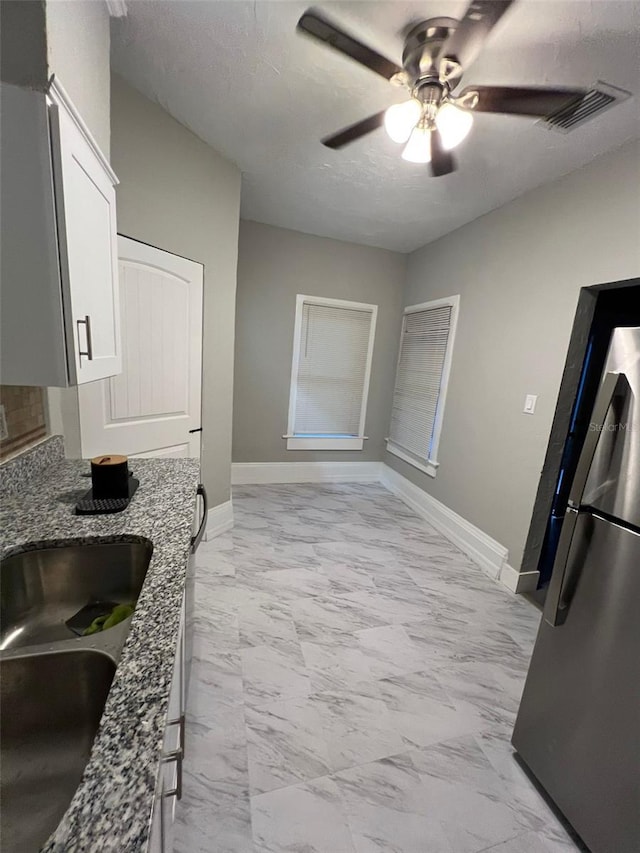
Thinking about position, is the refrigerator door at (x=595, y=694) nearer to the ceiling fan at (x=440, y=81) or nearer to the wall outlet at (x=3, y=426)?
the ceiling fan at (x=440, y=81)

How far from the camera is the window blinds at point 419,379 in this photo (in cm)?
337

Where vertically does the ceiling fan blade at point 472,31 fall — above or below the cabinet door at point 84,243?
above

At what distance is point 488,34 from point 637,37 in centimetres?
56

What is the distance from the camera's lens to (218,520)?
2795 millimetres

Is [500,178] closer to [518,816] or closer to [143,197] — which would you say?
[143,197]

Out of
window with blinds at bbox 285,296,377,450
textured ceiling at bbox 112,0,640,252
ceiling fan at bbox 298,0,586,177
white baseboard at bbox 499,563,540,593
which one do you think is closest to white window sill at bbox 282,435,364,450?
window with blinds at bbox 285,296,377,450

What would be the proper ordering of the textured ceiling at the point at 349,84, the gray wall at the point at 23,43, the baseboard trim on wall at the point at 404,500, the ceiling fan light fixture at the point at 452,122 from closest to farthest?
the gray wall at the point at 23,43
the textured ceiling at the point at 349,84
the ceiling fan light fixture at the point at 452,122
the baseboard trim on wall at the point at 404,500

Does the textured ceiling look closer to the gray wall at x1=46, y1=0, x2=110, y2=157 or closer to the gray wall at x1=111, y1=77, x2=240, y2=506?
the gray wall at x1=111, y1=77, x2=240, y2=506

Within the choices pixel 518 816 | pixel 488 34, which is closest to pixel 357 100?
pixel 488 34

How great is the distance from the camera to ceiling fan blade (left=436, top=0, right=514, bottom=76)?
1131mm

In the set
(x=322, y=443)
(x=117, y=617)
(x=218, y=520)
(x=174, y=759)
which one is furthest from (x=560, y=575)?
(x=322, y=443)

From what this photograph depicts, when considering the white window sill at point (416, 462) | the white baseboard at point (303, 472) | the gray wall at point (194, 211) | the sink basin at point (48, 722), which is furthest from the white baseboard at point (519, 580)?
the sink basin at point (48, 722)

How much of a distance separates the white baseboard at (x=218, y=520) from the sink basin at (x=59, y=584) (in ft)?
5.29

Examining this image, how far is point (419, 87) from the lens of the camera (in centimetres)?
140
